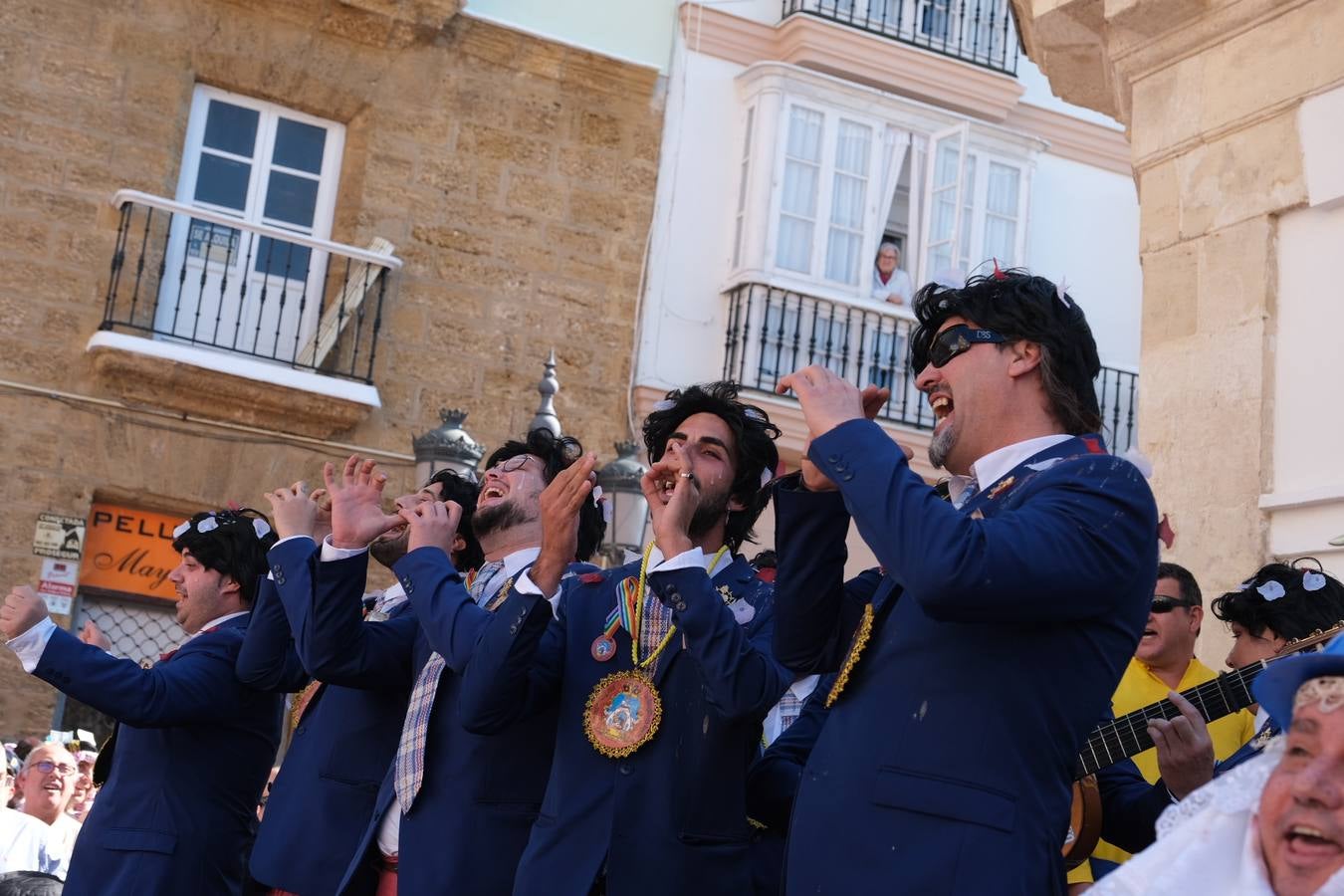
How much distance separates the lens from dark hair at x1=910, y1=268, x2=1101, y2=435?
3.10m

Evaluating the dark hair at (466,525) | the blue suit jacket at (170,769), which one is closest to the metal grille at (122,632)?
the dark hair at (466,525)

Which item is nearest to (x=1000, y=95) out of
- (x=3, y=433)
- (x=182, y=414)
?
A: (x=182, y=414)

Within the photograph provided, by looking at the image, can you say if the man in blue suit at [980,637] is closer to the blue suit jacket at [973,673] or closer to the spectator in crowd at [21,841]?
the blue suit jacket at [973,673]

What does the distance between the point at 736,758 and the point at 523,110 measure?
10579 millimetres

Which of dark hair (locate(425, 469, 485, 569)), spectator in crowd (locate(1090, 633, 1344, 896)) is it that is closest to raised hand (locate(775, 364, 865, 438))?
spectator in crowd (locate(1090, 633, 1344, 896))

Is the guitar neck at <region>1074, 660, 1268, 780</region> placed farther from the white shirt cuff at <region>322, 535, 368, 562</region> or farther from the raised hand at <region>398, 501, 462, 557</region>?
the white shirt cuff at <region>322, 535, 368, 562</region>

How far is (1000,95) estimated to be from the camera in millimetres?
15641

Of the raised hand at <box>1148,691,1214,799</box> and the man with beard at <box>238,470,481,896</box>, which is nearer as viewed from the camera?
the raised hand at <box>1148,691,1214,799</box>

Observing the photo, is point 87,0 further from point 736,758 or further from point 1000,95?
point 736,758

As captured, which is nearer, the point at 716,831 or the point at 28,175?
the point at 716,831

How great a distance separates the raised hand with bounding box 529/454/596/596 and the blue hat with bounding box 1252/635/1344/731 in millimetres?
1883

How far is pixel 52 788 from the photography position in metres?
8.33

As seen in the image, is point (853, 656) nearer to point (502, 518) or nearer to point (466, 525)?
point (502, 518)

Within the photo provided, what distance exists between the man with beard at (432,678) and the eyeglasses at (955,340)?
1129 mm
